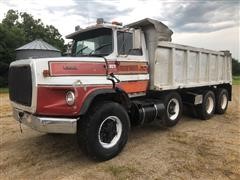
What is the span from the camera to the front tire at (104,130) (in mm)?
4996

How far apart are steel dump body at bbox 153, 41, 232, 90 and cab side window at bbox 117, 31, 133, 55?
937 mm

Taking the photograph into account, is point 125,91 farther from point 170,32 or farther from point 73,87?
point 170,32

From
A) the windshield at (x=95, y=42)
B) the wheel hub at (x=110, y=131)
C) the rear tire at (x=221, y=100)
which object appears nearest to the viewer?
the wheel hub at (x=110, y=131)

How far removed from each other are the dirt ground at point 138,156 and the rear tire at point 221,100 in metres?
2.64

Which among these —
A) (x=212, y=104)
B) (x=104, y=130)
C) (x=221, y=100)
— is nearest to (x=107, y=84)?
(x=104, y=130)

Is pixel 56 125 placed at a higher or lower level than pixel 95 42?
lower

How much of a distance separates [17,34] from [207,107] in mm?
29716

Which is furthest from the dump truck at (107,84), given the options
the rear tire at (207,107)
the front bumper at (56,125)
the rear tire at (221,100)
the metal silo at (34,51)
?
the metal silo at (34,51)

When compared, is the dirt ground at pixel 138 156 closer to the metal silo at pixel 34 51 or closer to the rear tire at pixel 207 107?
the rear tire at pixel 207 107

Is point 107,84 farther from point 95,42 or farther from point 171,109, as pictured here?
point 171,109

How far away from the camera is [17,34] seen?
34.0 m

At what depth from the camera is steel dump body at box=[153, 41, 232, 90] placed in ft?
23.6

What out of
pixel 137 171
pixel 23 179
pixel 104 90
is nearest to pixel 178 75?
pixel 104 90

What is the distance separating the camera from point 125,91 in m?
6.15
